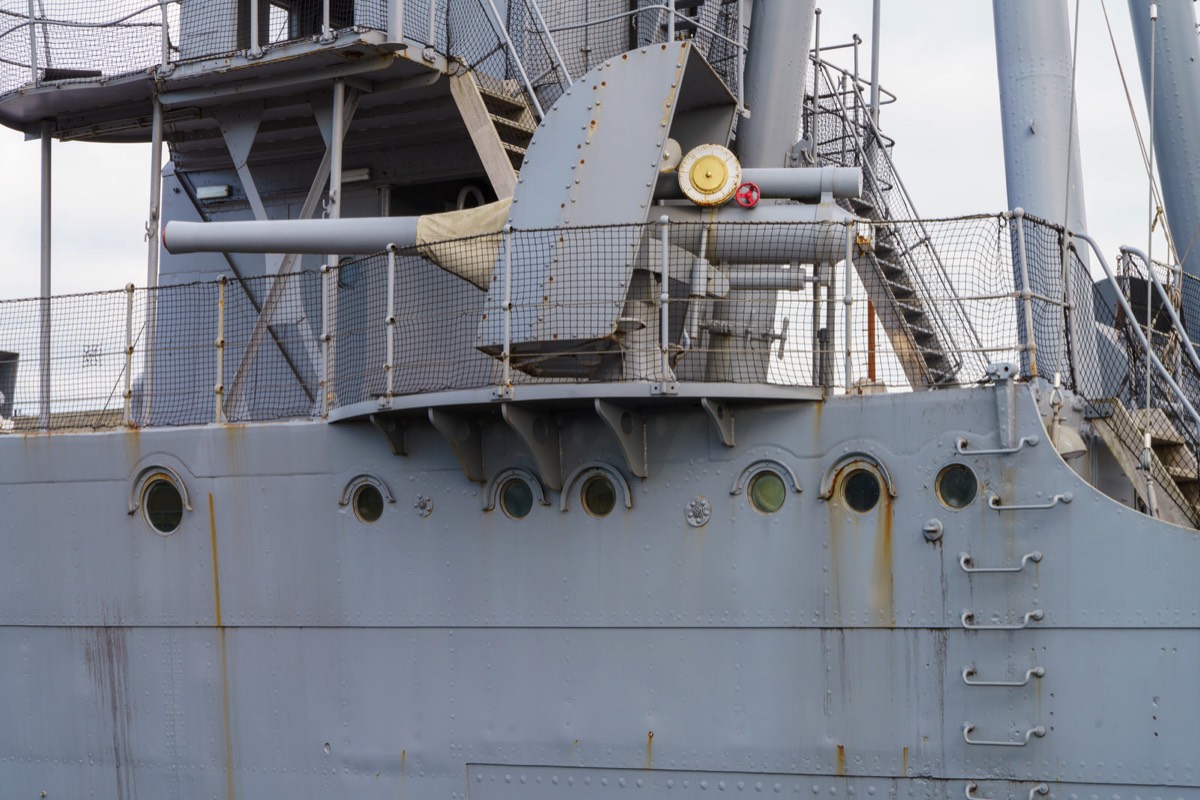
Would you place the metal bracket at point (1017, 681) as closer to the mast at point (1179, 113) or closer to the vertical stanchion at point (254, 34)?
the mast at point (1179, 113)

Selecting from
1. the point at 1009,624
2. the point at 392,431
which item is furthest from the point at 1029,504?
the point at 392,431

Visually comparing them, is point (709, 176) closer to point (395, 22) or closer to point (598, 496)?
point (598, 496)

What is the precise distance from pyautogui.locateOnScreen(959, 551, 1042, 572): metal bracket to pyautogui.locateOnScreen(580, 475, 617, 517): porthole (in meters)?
2.63

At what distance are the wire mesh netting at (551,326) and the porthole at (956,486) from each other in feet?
2.26

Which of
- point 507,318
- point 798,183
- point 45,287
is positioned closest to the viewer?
point 507,318

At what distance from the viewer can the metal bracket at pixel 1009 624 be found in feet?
33.6

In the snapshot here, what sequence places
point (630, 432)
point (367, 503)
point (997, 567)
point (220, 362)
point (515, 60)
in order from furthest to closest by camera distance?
1. point (515, 60)
2. point (220, 362)
3. point (367, 503)
4. point (630, 432)
5. point (997, 567)

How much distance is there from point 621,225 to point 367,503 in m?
3.33

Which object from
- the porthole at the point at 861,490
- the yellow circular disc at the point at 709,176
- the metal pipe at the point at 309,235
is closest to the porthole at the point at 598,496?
the porthole at the point at 861,490

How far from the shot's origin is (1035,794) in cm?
1016

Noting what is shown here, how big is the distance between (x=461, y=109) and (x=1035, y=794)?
8022mm

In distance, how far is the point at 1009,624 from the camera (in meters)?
10.3

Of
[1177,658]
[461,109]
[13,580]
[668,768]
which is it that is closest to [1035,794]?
[1177,658]

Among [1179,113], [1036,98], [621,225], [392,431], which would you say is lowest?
[392,431]
